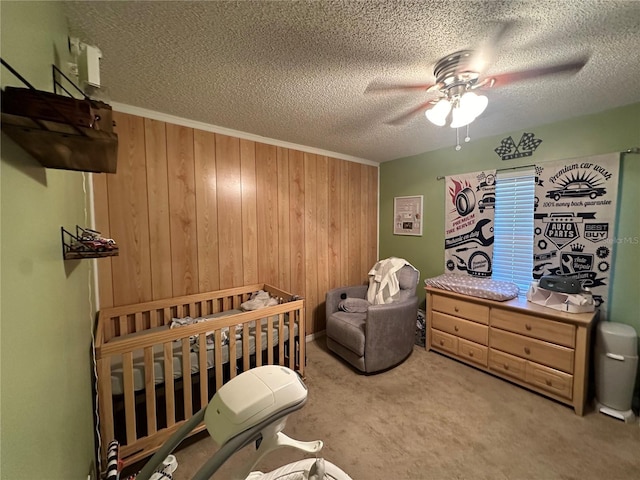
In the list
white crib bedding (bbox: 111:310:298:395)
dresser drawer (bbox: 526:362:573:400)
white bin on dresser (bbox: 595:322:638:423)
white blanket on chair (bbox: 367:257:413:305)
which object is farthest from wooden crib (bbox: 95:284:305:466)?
white bin on dresser (bbox: 595:322:638:423)

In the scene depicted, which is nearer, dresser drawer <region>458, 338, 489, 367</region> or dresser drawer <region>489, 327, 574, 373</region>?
dresser drawer <region>489, 327, 574, 373</region>

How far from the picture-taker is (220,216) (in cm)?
247

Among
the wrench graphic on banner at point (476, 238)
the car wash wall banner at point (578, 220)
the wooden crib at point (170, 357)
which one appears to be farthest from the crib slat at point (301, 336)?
the car wash wall banner at point (578, 220)

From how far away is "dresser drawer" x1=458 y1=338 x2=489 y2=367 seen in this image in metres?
2.40

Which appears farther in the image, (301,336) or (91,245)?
(301,336)

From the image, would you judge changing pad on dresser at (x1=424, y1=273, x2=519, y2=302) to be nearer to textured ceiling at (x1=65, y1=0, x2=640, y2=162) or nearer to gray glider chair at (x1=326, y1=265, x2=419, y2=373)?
gray glider chair at (x1=326, y1=265, x2=419, y2=373)

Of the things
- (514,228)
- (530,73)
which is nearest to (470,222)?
(514,228)

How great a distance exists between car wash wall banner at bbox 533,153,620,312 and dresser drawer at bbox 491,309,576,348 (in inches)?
19.9

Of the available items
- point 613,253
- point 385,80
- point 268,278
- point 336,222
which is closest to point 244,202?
point 268,278

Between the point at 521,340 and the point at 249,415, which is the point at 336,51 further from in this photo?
the point at 521,340

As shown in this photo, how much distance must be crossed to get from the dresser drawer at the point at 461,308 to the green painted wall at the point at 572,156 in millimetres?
558

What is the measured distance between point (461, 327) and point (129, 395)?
276 centimetres

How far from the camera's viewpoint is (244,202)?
2.61 m

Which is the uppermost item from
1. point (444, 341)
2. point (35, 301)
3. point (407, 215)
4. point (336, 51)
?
point (336, 51)
